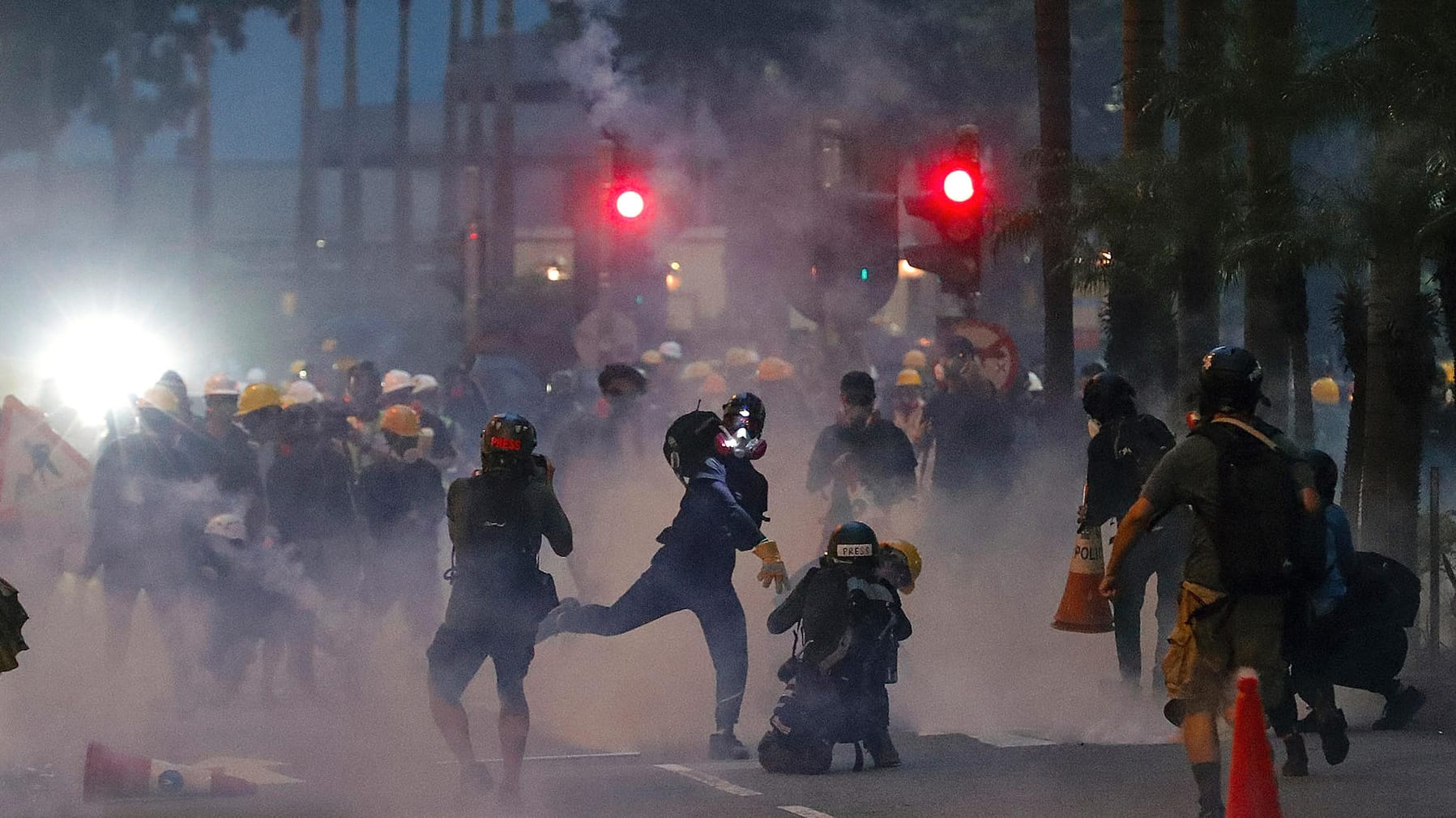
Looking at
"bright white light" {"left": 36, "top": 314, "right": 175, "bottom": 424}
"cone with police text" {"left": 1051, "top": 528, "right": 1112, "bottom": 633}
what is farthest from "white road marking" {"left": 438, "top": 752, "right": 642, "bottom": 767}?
"bright white light" {"left": 36, "top": 314, "right": 175, "bottom": 424}

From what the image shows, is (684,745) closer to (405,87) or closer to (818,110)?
(818,110)

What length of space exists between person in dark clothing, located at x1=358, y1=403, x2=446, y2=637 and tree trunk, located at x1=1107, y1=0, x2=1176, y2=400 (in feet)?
21.3

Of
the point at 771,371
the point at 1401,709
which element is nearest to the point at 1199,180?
the point at 771,371

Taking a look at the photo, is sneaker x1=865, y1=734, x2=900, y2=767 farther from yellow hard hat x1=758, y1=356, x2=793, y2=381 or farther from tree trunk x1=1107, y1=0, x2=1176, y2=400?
yellow hard hat x1=758, y1=356, x2=793, y2=381

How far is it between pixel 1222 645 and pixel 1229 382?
2.82 ft

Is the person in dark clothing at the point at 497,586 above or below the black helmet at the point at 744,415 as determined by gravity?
below

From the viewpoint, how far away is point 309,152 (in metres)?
70.9

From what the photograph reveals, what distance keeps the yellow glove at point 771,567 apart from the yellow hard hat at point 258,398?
4512 mm

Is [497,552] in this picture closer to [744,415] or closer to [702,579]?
[702,579]

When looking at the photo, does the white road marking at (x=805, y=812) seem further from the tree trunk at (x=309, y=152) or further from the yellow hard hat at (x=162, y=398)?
the tree trunk at (x=309, y=152)

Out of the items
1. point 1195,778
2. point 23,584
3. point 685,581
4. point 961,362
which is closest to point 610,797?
point 685,581

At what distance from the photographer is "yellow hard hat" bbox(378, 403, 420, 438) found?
13.4 m

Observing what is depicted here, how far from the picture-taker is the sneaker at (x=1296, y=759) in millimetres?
8898

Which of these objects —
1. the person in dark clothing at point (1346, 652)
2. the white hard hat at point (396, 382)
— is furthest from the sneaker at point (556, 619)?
the white hard hat at point (396, 382)
